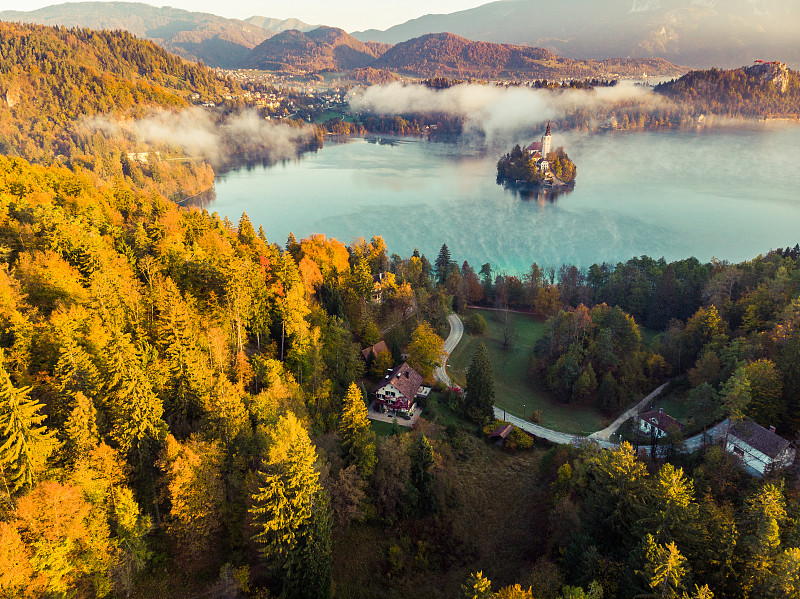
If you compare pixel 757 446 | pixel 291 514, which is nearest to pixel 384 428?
pixel 291 514

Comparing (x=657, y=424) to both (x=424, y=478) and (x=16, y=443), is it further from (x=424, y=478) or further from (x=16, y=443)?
(x=16, y=443)

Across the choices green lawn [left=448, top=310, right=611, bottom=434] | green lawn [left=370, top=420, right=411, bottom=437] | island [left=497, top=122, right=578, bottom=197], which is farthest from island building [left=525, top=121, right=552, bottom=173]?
green lawn [left=370, top=420, right=411, bottom=437]

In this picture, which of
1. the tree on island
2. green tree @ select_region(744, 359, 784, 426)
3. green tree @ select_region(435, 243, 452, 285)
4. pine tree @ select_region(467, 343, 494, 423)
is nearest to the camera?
green tree @ select_region(744, 359, 784, 426)

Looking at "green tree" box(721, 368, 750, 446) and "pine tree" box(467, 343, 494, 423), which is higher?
"green tree" box(721, 368, 750, 446)

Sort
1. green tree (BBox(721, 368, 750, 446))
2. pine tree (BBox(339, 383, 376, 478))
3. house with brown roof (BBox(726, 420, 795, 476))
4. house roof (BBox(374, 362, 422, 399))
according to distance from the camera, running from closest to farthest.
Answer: pine tree (BBox(339, 383, 376, 478)) → house with brown roof (BBox(726, 420, 795, 476)) → green tree (BBox(721, 368, 750, 446)) → house roof (BBox(374, 362, 422, 399))

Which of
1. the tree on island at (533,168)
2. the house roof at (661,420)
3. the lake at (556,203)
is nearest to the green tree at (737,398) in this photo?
the house roof at (661,420)

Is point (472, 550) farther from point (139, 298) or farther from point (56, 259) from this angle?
point (56, 259)

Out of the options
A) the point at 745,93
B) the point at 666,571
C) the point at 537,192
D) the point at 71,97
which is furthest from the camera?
the point at 745,93

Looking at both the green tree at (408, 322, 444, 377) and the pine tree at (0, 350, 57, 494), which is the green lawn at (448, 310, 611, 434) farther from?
the pine tree at (0, 350, 57, 494)
